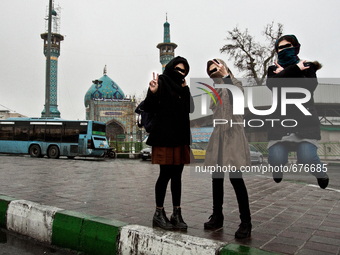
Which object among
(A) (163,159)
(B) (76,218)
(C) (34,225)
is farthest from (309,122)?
(C) (34,225)

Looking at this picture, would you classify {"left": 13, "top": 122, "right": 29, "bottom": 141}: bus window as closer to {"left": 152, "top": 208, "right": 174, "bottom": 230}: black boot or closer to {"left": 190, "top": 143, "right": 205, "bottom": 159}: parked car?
{"left": 190, "top": 143, "right": 205, "bottom": 159}: parked car

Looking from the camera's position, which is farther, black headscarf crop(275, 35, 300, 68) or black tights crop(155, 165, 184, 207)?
black tights crop(155, 165, 184, 207)

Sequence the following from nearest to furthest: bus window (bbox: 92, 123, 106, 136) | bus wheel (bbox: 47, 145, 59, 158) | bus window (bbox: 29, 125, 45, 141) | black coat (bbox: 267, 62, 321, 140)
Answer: black coat (bbox: 267, 62, 321, 140) → bus wheel (bbox: 47, 145, 59, 158) → bus window (bbox: 29, 125, 45, 141) → bus window (bbox: 92, 123, 106, 136)

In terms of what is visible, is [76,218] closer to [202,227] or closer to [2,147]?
[202,227]

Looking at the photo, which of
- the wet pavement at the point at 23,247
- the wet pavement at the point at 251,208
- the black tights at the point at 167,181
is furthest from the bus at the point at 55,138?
the black tights at the point at 167,181

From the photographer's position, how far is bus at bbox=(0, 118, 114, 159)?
17812mm

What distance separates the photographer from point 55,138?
18.0 metres

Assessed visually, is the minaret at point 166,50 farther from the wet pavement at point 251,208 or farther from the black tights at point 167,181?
the black tights at point 167,181

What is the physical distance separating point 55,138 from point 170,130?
16.8 m

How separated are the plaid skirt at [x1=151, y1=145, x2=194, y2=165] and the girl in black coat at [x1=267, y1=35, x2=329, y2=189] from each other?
894 mm

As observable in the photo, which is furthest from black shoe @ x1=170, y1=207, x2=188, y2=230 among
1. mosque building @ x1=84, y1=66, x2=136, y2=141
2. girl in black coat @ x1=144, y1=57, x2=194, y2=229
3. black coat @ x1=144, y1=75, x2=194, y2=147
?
mosque building @ x1=84, y1=66, x2=136, y2=141

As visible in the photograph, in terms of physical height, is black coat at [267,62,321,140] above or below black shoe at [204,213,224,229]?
above

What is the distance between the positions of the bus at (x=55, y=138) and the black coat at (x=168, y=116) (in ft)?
51.4

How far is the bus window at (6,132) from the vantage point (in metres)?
18.7
